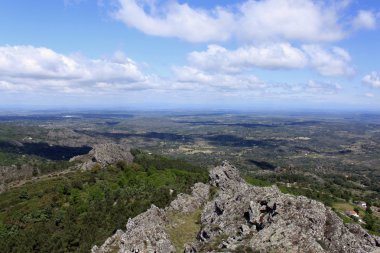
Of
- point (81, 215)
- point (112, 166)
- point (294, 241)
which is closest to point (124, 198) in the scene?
point (81, 215)

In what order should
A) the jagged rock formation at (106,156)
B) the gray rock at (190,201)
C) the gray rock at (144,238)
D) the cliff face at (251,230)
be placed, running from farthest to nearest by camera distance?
the jagged rock formation at (106,156) < the gray rock at (190,201) < the gray rock at (144,238) < the cliff face at (251,230)

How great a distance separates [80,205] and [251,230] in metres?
69.3

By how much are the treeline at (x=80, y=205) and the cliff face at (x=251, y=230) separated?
1516cm

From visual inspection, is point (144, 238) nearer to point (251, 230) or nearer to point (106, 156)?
point (251, 230)

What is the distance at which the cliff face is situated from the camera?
150 ft

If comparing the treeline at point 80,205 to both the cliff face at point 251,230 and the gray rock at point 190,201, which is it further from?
the cliff face at point 251,230

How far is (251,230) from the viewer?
51438 mm

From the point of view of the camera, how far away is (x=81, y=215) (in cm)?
9969

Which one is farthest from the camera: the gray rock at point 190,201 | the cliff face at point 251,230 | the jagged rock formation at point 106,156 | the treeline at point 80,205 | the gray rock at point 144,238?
the jagged rock formation at point 106,156

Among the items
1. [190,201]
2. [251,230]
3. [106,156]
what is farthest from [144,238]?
[106,156]

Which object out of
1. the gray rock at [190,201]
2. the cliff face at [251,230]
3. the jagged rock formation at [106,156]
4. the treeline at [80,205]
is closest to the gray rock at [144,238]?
the cliff face at [251,230]

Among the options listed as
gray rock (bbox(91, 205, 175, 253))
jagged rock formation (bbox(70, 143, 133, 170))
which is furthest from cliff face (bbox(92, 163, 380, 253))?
jagged rock formation (bbox(70, 143, 133, 170))

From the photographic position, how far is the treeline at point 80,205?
86.9 meters

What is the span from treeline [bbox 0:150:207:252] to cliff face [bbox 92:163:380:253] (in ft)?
49.7
